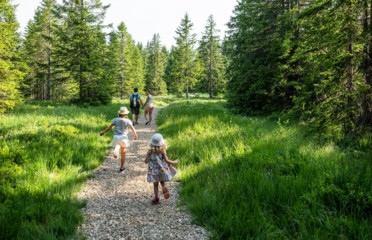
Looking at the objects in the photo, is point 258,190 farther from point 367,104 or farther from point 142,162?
point 367,104

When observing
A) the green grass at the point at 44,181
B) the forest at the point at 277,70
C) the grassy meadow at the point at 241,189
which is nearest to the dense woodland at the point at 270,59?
the forest at the point at 277,70

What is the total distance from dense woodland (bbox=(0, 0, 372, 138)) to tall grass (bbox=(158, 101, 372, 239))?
1607 millimetres

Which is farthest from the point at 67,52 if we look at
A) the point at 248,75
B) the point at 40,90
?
the point at 40,90

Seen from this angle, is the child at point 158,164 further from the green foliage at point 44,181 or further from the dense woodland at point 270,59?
the dense woodland at point 270,59

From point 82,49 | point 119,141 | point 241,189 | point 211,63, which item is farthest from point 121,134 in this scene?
point 211,63

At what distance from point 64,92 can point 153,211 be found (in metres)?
45.6

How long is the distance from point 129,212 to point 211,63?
Answer: 1812 inches

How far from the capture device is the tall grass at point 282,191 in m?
3.40

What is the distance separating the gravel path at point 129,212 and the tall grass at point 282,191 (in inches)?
14.6

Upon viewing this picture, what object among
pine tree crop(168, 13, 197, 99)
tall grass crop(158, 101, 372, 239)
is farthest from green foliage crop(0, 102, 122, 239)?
pine tree crop(168, 13, 197, 99)

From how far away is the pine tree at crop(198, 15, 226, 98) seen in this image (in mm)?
47938

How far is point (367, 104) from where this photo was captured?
699 centimetres

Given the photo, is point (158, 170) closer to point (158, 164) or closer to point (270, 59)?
point (158, 164)

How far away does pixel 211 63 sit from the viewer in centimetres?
4819
